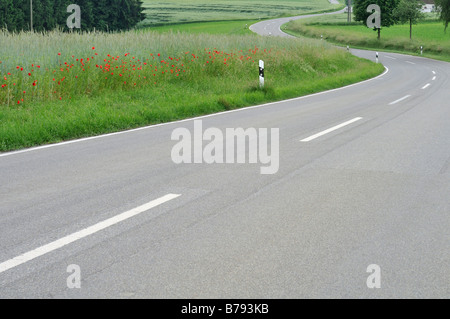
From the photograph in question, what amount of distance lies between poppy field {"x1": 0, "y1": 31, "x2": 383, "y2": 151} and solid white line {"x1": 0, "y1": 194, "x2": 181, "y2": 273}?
166 inches

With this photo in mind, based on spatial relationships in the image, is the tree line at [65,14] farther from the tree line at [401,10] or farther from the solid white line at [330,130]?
the solid white line at [330,130]

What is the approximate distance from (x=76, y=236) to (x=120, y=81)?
1088cm

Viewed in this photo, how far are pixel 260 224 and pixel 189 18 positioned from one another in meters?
98.1

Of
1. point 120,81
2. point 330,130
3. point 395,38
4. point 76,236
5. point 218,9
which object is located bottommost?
point 330,130

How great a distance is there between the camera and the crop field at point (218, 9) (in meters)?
102

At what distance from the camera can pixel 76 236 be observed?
4.90m

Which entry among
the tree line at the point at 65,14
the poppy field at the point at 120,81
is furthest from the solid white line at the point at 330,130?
the tree line at the point at 65,14

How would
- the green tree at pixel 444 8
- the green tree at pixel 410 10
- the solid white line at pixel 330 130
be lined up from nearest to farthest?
1. the solid white line at pixel 330 130
2. the green tree at pixel 444 8
3. the green tree at pixel 410 10

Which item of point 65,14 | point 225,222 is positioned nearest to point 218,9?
point 65,14

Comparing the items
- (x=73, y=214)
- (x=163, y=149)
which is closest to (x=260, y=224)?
(x=73, y=214)

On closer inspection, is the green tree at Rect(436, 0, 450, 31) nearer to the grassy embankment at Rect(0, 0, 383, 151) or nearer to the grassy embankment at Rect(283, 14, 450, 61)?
the grassy embankment at Rect(283, 14, 450, 61)

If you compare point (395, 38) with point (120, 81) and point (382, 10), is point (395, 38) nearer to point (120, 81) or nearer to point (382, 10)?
point (382, 10)

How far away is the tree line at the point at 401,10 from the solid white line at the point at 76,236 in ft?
166
